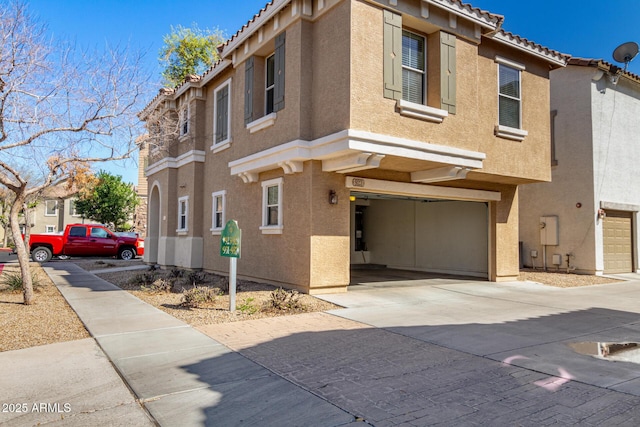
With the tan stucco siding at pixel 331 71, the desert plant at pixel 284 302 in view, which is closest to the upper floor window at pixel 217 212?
the tan stucco siding at pixel 331 71

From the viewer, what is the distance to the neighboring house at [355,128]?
376 inches

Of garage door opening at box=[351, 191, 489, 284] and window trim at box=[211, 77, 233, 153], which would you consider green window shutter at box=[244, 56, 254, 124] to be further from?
garage door opening at box=[351, 191, 489, 284]

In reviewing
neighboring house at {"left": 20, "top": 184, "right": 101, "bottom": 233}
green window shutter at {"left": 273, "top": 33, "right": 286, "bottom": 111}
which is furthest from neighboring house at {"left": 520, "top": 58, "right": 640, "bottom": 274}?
neighboring house at {"left": 20, "top": 184, "right": 101, "bottom": 233}

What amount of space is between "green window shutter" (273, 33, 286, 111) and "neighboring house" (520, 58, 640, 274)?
11.3 metres

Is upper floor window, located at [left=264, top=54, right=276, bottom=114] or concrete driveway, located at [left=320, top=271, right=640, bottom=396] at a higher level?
upper floor window, located at [left=264, top=54, right=276, bottom=114]

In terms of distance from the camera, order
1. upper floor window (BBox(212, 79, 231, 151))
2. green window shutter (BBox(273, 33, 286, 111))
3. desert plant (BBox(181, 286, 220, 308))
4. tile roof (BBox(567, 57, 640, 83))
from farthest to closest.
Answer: tile roof (BBox(567, 57, 640, 83))
upper floor window (BBox(212, 79, 231, 151))
green window shutter (BBox(273, 33, 286, 111))
desert plant (BBox(181, 286, 220, 308))

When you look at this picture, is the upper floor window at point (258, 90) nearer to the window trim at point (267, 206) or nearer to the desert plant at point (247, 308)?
the window trim at point (267, 206)

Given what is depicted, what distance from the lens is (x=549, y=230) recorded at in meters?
16.9

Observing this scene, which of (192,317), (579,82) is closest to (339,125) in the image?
(192,317)

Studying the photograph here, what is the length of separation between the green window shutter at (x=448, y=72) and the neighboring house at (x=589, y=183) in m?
8.48

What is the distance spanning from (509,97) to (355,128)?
5.81 metres

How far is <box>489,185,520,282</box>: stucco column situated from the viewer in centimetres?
1354

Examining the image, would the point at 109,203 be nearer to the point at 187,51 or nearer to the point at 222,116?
the point at 187,51

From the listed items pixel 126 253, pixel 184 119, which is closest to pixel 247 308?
pixel 184 119
